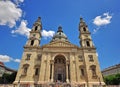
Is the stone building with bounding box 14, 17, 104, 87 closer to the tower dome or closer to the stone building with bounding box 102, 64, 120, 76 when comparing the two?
the tower dome

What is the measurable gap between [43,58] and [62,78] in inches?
275

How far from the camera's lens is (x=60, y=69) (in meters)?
33.7

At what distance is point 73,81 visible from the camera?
28672mm

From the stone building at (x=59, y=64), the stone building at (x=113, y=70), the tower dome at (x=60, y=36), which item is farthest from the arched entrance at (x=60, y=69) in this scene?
the stone building at (x=113, y=70)

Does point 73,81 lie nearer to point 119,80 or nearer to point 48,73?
point 48,73

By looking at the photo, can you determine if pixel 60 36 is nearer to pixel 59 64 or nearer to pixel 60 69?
pixel 59 64

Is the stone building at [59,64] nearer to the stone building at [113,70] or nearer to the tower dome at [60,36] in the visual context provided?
the tower dome at [60,36]

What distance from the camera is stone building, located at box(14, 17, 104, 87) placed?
28844 mm

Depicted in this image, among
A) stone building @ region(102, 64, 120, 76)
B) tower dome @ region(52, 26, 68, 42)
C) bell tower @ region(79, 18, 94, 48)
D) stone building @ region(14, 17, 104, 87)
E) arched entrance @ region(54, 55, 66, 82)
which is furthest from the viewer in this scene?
stone building @ region(102, 64, 120, 76)

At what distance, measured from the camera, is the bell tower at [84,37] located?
1364 inches

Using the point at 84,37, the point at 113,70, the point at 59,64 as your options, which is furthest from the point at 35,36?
the point at 113,70

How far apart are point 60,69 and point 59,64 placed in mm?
1379

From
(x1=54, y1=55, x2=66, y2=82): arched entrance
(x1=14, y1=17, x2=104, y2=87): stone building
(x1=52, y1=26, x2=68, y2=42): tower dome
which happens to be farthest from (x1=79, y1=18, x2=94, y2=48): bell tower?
(x1=52, y1=26, x2=68, y2=42): tower dome

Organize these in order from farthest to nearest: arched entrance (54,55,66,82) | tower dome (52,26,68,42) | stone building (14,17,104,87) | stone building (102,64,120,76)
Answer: stone building (102,64,120,76) < tower dome (52,26,68,42) < arched entrance (54,55,66,82) < stone building (14,17,104,87)
